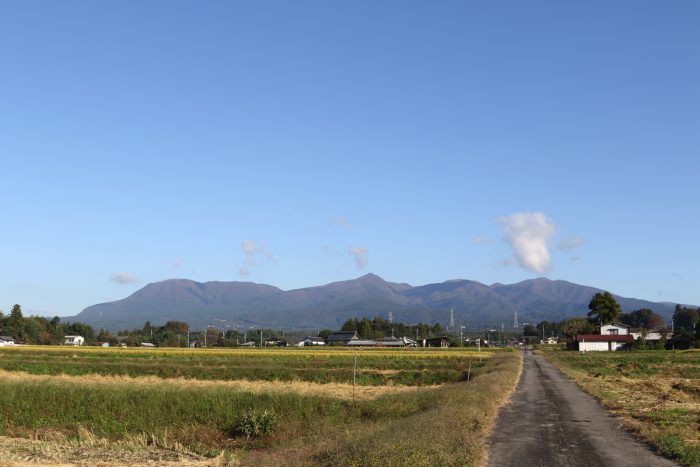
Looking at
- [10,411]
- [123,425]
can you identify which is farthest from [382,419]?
[10,411]

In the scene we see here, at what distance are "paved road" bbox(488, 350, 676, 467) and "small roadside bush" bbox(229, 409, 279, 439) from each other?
8471mm

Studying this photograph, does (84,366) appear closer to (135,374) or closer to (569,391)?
(135,374)

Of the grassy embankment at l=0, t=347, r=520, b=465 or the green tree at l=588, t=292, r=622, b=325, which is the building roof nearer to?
the green tree at l=588, t=292, r=622, b=325

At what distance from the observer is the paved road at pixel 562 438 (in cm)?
1717

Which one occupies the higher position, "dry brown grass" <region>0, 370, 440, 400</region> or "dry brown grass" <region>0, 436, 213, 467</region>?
"dry brown grass" <region>0, 436, 213, 467</region>

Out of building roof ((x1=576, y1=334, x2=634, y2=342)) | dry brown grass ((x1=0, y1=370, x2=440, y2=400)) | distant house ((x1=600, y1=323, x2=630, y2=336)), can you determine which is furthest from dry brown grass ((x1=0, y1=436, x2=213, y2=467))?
distant house ((x1=600, y1=323, x2=630, y2=336))

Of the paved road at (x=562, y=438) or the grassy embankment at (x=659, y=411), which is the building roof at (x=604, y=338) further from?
the paved road at (x=562, y=438)

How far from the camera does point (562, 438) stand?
20859 mm

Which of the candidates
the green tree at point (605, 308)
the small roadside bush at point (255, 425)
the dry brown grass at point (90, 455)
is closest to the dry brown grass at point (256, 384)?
the small roadside bush at point (255, 425)

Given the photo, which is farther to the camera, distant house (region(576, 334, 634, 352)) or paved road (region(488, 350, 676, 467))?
distant house (region(576, 334, 634, 352))

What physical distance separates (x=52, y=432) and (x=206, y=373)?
29909 mm

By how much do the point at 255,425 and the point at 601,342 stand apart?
410ft

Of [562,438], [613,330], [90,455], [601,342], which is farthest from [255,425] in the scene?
[613,330]

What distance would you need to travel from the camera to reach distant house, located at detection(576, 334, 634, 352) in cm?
13438
